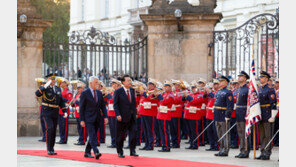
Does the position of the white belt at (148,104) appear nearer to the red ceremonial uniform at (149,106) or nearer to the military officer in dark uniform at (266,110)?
the red ceremonial uniform at (149,106)

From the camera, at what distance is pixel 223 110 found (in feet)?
49.1

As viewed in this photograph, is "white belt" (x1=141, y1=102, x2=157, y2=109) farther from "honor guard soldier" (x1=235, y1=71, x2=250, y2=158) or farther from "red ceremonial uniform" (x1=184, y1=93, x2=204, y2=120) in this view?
"honor guard soldier" (x1=235, y1=71, x2=250, y2=158)

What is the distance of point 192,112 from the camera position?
17.3 meters

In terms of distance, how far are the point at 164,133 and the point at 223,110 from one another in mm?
1838

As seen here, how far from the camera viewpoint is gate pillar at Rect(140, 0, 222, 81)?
20.0m

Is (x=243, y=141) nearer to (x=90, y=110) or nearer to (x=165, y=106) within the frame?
(x=165, y=106)

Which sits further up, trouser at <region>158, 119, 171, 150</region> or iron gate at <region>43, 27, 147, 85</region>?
iron gate at <region>43, 27, 147, 85</region>

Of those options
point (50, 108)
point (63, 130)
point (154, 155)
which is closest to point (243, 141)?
point (154, 155)

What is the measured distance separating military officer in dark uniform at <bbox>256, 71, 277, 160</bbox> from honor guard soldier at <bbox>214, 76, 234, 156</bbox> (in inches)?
30.3

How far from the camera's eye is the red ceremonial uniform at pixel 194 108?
17266 mm

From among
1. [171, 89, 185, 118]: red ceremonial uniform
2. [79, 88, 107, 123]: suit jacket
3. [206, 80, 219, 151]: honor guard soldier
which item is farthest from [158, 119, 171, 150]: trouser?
[79, 88, 107, 123]: suit jacket

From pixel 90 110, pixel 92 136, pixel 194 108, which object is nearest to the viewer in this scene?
pixel 92 136

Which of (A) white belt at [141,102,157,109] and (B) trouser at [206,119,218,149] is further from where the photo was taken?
(B) trouser at [206,119,218,149]

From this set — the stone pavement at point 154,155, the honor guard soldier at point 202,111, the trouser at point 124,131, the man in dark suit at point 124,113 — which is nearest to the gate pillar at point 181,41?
the stone pavement at point 154,155
